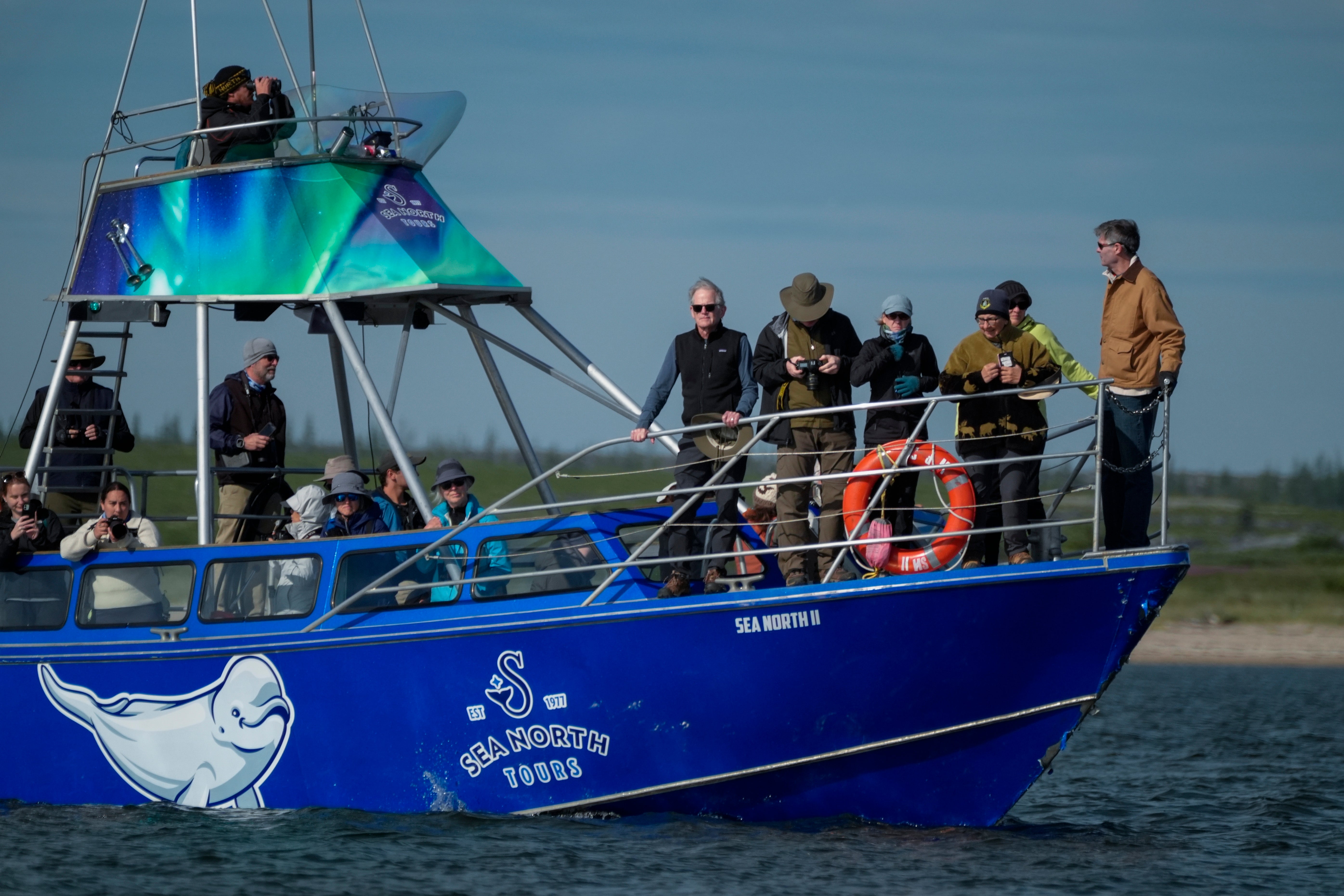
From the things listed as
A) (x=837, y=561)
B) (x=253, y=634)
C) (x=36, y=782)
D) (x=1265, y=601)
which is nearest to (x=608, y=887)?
(x=837, y=561)

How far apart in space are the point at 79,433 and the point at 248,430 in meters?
1.76

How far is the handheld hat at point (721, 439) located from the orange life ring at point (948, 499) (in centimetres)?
84

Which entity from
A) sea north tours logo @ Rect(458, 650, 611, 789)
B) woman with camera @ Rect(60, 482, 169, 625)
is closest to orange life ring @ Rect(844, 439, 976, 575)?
sea north tours logo @ Rect(458, 650, 611, 789)

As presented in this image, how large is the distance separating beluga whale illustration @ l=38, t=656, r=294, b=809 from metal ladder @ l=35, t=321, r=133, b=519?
1.82 meters

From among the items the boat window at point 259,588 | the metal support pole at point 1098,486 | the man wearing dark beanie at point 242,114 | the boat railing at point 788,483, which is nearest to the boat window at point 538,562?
the boat railing at point 788,483

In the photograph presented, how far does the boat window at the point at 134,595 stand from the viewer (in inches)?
513

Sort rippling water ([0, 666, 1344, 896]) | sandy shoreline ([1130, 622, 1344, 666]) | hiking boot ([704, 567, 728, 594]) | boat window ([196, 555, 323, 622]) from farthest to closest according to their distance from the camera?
sandy shoreline ([1130, 622, 1344, 666]) < boat window ([196, 555, 323, 622]) < hiking boot ([704, 567, 728, 594]) < rippling water ([0, 666, 1344, 896])

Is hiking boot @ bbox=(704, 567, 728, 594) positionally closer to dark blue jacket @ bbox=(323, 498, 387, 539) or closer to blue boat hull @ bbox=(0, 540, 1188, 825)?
blue boat hull @ bbox=(0, 540, 1188, 825)

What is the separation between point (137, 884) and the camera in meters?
11.3

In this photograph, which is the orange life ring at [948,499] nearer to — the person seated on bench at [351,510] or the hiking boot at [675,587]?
the hiking boot at [675,587]

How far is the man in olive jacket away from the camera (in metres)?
11.9

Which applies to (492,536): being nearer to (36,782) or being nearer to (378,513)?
(378,513)

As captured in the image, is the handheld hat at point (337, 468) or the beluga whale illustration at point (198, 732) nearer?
the beluga whale illustration at point (198, 732)

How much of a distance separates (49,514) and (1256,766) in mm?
14540
